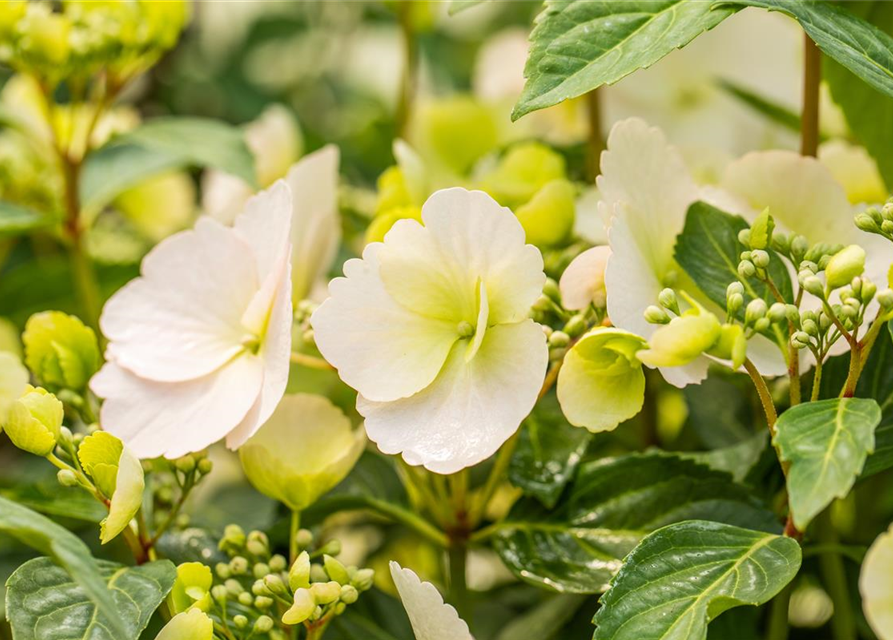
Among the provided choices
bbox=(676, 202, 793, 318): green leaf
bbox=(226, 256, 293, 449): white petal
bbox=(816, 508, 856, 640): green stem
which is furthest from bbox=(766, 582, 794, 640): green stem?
bbox=(226, 256, 293, 449): white petal

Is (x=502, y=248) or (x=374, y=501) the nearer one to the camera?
(x=502, y=248)

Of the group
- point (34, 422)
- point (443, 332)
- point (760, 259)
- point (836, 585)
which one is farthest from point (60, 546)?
point (836, 585)

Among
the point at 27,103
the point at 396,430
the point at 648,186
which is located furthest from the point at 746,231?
the point at 27,103

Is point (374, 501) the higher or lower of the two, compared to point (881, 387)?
lower

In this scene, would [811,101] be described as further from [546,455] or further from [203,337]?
[203,337]

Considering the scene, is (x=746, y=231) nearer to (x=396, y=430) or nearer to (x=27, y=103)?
(x=396, y=430)

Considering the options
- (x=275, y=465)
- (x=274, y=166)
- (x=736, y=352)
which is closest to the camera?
(x=736, y=352)
